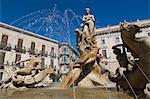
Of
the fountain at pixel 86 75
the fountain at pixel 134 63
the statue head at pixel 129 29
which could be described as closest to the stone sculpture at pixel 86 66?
the fountain at pixel 86 75

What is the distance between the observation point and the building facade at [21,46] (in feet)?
108

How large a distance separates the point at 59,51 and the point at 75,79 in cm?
3546

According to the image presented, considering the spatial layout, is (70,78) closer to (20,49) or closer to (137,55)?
(137,55)

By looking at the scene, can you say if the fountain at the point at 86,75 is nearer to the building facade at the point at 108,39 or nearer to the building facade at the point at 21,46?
the building facade at the point at 21,46

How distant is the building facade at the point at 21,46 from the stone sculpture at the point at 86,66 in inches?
850

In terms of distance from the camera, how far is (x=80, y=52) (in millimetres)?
8539

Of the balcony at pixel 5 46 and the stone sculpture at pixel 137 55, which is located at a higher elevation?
the balcony at pixel 5 46

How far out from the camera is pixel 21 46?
35.9m

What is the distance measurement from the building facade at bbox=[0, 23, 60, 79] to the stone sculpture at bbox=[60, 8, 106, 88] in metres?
21.6

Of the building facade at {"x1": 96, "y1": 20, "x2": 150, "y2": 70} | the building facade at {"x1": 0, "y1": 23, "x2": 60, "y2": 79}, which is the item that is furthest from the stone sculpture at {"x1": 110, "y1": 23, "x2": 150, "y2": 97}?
the building facade at {"x1": 96, "y1": 20, "x2": 150, "y2": 70}

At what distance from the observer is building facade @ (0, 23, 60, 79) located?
3294 cm

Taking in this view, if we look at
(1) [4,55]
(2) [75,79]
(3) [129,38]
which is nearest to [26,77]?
(2) [75,79]

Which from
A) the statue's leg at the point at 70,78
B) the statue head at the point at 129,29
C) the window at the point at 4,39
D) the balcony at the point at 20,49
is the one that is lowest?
the statue's leg at the point at 70,78

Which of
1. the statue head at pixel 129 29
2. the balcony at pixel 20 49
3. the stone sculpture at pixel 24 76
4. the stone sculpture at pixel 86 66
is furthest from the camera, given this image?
the balcony at pixel 20 49
